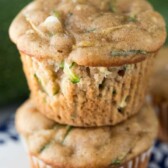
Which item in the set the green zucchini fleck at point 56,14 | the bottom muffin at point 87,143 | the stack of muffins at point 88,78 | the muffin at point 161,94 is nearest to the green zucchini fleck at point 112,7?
the stack of muffins at point 88,78

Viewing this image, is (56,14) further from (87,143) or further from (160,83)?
(160,83)

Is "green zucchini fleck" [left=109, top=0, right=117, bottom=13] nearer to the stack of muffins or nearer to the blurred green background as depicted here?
the stack of muffins

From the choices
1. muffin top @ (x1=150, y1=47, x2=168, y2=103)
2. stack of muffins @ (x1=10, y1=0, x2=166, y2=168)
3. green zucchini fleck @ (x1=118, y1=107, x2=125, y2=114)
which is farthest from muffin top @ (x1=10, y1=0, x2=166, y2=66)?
muffin top @ (x1=150, y1=47, x2=168, y2=103)

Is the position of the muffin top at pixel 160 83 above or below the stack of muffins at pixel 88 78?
below

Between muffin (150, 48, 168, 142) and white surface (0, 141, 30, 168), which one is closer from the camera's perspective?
white surface (0, 141, 30, 168)

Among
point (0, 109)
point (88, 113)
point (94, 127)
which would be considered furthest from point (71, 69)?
point (0, 109)

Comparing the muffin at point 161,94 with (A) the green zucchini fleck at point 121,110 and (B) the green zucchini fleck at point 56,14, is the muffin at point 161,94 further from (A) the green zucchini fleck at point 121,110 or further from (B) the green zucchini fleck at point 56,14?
(B) the green zucchini fleck at point 56,14
